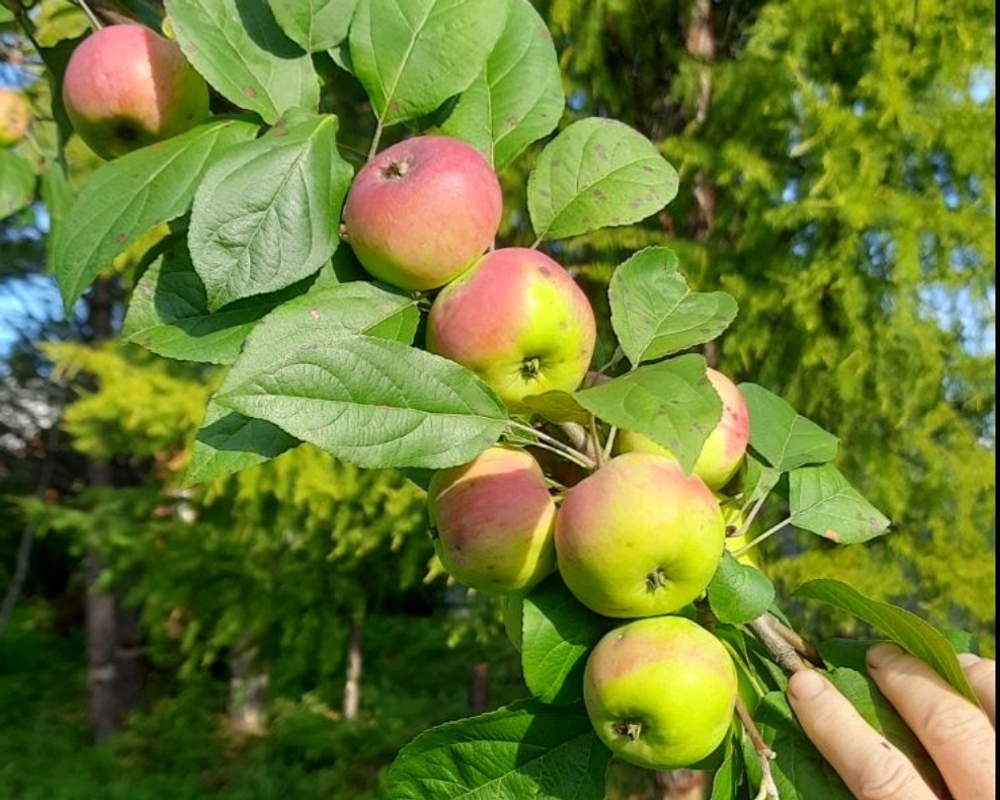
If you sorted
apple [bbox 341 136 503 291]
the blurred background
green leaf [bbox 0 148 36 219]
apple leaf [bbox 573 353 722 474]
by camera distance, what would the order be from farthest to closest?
the blurred background
green leaf [bbox 0 148 36 219]
apple [bbox 341 136 503 291]
apple leaf [bbox 573 353 722 474]

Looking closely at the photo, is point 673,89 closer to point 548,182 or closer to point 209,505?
point 548,182

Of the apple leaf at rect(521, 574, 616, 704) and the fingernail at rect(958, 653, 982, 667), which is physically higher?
the apple leaf at rect(521, 574, 616, 704)

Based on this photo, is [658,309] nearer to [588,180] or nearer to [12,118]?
[588,180]

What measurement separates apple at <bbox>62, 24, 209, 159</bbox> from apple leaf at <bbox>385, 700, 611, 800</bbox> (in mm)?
452

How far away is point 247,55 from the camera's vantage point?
0.57 m

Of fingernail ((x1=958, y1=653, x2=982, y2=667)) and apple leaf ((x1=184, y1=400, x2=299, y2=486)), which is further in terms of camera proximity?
fingernail ((x1=958, y1=653, x2=982, y2=667))

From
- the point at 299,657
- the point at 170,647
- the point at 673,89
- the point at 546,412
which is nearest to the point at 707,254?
the point at 673,89

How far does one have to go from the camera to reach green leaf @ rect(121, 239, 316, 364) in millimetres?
518

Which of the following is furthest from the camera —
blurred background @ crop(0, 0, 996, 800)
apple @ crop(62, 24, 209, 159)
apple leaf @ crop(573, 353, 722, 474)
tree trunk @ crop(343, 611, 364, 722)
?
tree trunk @ crop(343, 611, 364, 722)

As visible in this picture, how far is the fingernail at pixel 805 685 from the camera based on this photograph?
52 cm

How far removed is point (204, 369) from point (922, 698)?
140 inches

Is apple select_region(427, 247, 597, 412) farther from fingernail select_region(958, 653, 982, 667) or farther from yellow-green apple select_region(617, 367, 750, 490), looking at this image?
fingernail select_region(958, 653, 982, 667)

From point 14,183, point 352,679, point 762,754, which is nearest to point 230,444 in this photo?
point 762,754

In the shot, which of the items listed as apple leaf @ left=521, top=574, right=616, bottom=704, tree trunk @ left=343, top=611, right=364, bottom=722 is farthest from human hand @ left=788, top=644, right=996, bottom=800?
tree trunk @ left=343, top=611, right=364, bottom=722
